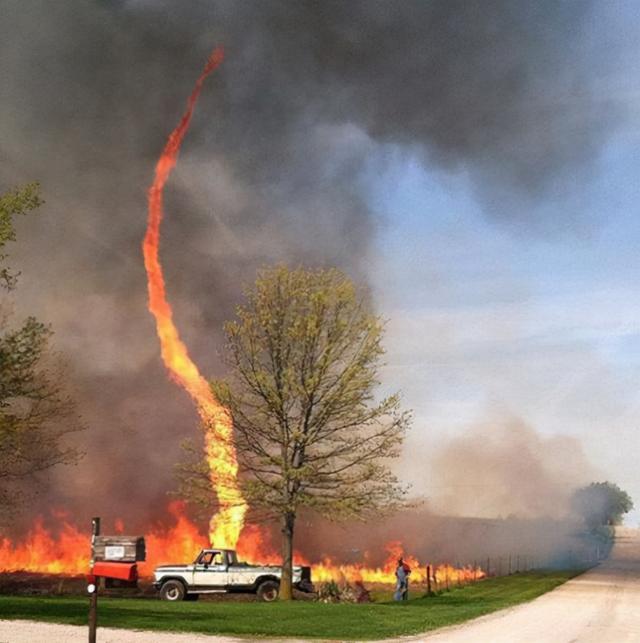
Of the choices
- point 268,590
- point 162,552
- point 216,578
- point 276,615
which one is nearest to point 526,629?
point 276,615

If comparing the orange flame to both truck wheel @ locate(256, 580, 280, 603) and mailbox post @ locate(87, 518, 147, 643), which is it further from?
mailbox post @ locate(87, 518, 147, 643)

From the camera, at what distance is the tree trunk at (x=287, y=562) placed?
116ft

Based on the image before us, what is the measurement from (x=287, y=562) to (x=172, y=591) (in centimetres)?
475

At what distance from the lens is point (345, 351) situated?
123ft

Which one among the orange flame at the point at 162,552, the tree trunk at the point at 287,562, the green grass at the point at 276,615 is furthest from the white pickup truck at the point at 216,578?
the orange flame at the point at 162,552

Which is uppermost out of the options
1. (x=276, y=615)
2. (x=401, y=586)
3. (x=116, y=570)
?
(x=116, y=570)

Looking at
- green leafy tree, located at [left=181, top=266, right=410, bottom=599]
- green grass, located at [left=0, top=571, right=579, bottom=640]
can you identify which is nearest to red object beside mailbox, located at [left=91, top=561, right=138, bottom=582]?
green grass, located at [left=0, top=571, right=579, bottom=640]

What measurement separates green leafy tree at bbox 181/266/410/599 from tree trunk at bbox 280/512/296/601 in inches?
1.7

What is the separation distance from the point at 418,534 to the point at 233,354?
51.0 meters

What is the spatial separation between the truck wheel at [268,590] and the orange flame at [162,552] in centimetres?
2164

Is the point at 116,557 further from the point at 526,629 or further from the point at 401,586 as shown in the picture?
the point at 401,586

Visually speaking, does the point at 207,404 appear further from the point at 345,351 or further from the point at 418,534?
the point at 418,534

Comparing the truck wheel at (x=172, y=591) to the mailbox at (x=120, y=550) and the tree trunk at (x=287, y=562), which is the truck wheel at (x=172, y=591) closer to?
the tree trunk at (x=287, y=562)

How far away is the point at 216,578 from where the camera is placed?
117 feet
